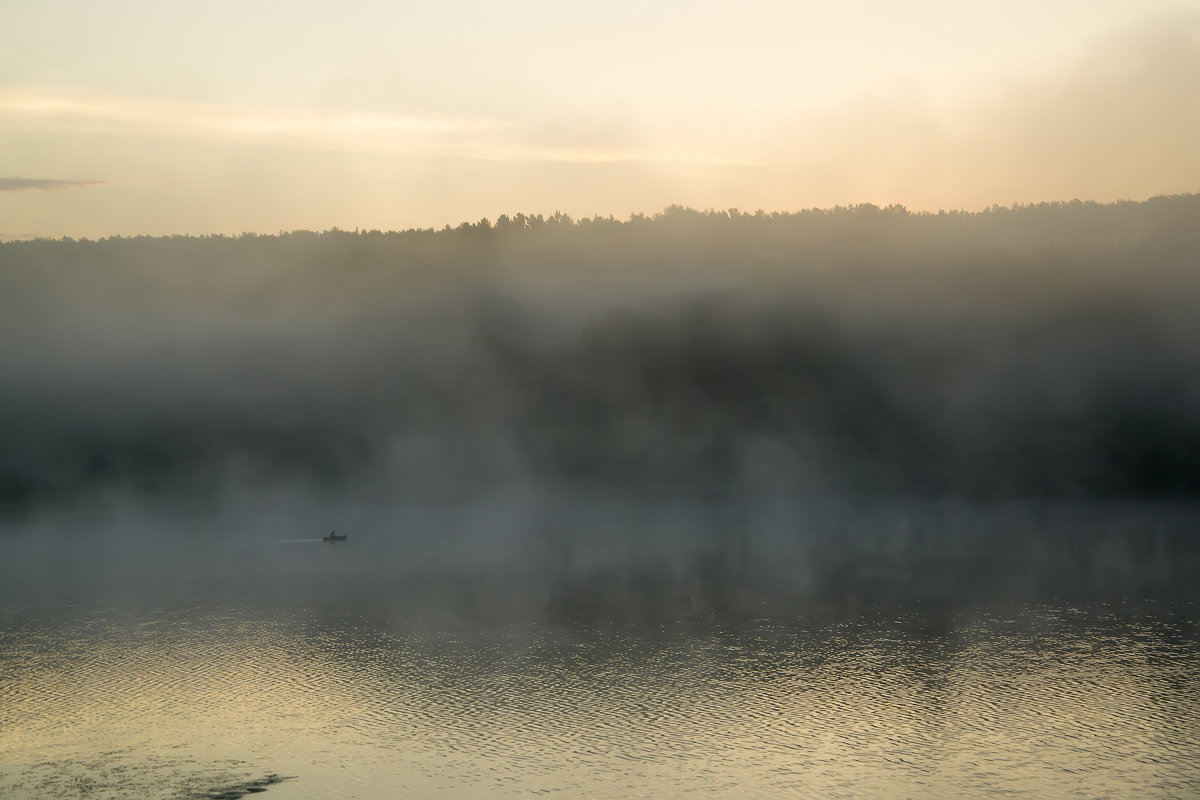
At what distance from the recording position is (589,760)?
70125 millimetres

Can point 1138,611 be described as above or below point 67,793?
below

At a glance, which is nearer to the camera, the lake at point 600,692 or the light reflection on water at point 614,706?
the light reflection on water at point 614,706

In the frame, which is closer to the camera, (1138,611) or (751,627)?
(751,627)

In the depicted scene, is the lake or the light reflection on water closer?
the light reflection on water

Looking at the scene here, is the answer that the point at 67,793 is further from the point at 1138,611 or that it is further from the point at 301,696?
the point at 1138,611

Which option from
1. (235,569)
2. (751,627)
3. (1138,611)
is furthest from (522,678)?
(235,569)

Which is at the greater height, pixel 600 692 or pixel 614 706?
pixel 614 706

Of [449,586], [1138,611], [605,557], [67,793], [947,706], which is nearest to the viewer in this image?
[67,793]

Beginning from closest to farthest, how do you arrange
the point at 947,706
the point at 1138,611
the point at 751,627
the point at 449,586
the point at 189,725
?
1. the point at 189,725
2. the point at 947,706
3. the point at 751,627
4. the point at 1138,611
5. the point at 449,586

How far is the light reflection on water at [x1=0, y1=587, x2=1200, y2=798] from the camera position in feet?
217

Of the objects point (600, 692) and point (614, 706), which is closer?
point (614, 706)

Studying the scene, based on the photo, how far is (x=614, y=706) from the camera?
8350cm

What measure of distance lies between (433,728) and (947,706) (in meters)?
38.5

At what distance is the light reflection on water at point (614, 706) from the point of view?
66062 millimetres
